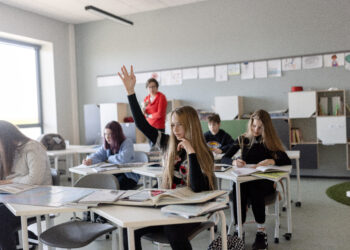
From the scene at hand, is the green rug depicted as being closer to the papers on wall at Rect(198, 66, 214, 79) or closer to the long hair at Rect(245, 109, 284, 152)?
the long hair at Rect(245, 109, 284, 152)

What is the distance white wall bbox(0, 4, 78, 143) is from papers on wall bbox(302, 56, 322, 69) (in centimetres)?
483

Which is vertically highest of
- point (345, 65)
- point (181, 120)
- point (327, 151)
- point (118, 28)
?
point (118, 28)

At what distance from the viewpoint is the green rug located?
4164mm

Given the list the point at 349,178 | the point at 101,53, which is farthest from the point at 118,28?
the point at 349,178

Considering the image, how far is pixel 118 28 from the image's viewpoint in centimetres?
713

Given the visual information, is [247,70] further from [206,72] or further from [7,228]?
[7,228]

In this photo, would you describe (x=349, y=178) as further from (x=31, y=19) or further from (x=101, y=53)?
(x=31, y=19)

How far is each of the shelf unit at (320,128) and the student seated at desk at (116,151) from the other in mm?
3067

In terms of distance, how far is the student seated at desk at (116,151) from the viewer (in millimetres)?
3402

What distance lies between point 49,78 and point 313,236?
6003 millimetres

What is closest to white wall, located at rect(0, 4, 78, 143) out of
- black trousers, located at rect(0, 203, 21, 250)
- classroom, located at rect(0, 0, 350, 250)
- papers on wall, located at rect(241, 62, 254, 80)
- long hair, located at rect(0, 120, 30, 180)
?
classroom, located at rect(0, 0, 350, 250)

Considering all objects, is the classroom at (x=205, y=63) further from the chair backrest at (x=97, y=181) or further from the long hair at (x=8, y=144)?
the long hair at (x=8, y=144)

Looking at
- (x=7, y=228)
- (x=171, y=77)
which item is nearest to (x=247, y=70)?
(x=171, y=77)

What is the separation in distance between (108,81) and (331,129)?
175 inches
